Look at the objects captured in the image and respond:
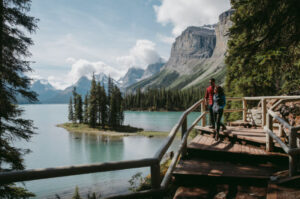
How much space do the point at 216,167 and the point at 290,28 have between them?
397 centimetres

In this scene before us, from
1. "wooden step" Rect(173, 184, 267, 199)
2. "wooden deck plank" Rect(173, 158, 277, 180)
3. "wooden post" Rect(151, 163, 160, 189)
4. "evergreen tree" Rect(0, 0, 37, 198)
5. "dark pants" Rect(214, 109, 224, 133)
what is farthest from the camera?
"evergreen tree" Rect(0, 0, 37, 198)

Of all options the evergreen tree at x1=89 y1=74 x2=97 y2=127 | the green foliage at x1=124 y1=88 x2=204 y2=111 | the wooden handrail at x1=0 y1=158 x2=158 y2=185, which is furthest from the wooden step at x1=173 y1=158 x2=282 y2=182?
the green foliage at x1=124 y1=88 x2=204 y2=111

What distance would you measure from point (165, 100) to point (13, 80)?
4666 inches

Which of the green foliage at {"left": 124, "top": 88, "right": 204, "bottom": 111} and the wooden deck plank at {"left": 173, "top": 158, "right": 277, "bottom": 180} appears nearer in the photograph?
the wooden deck plank at {"left": 173, "top": 158, "right": 277, "bottom": 180}

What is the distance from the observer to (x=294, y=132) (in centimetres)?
417

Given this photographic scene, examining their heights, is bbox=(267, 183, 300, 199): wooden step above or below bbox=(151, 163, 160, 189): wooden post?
below

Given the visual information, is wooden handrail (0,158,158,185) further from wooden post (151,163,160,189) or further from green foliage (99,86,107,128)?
green foliage (99,86,107,128)

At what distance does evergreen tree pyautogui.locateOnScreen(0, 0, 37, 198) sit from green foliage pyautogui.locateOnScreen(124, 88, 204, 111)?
4510 inches

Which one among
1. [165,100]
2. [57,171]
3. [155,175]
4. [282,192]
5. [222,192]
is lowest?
[222,192]

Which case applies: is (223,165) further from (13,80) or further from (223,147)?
(13,80)

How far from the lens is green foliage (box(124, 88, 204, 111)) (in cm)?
12256

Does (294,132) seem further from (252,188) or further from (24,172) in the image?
(24,172)

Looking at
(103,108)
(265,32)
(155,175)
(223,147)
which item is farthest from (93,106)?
(155,175)

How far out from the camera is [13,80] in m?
8.12
